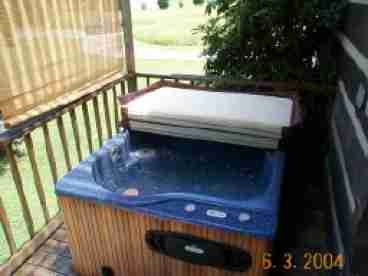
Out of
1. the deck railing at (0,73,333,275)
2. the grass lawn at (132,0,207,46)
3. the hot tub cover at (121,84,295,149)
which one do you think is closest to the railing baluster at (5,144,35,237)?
the deck railing at (0,73,333,275)

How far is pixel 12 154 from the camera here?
1948 mm

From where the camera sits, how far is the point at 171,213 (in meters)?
1.57

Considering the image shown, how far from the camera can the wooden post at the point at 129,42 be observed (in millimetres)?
2939

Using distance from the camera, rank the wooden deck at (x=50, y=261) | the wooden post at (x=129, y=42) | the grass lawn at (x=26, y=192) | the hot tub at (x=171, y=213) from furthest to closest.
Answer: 1. the wooden post at (x=129, y=42)
2. the grass lawn at (x=26, y=192)
3. the wooden deck at (x=50, y=261)
4. the hot tub at (x=171, y=213)

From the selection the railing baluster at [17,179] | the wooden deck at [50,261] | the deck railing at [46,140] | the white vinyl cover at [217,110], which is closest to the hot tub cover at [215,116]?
the white vinyl cover at [217,110]

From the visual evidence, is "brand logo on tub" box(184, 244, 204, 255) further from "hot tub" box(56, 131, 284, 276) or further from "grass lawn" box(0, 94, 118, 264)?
"grass lawn" box(0, 94, 118, 264)

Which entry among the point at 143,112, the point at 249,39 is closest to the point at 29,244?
the point at 143,112

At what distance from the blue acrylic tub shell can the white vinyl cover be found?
0.18 meters

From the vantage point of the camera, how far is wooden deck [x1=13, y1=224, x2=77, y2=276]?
201 centimetres

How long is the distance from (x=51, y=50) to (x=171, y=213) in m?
1.49

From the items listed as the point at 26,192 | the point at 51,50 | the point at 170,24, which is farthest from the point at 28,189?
the point at 170,24

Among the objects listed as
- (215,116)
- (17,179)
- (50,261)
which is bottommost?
(50,261)

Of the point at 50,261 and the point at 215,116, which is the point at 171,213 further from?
the point at 50,261

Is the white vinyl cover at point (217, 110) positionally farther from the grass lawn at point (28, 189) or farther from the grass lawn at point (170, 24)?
the grass lawn at point (28, 189)
